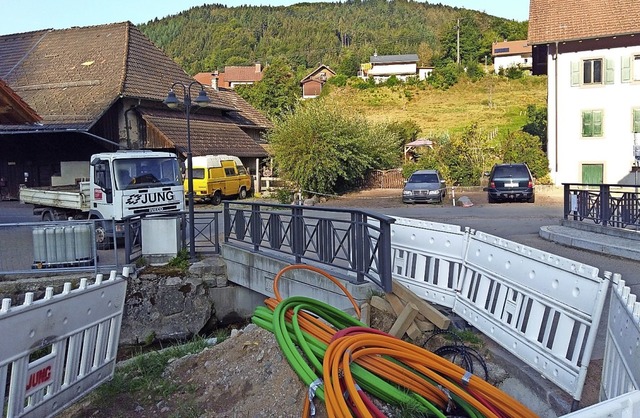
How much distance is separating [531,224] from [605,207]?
14.8ft

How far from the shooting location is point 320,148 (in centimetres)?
3144

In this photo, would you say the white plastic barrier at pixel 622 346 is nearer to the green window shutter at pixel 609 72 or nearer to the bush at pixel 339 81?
the green window shutter at pixel 609 72

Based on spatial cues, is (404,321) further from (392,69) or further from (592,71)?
(392,69)

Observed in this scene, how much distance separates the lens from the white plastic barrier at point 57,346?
4668 millimetres

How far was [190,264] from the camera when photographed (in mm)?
12391

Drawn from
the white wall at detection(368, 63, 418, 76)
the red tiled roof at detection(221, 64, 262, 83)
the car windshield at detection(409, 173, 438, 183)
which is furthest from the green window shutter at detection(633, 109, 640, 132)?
the red tiled roof at detection(221, 64, 262, 83)

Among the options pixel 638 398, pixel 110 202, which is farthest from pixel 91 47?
pixel 638 398

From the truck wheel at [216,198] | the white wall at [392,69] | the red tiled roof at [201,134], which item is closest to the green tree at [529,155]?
the red tiled roof at [201,134]

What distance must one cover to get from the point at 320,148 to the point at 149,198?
636 inches

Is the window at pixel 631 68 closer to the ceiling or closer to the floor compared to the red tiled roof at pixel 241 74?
closer to the floor

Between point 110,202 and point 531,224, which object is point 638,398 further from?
point 531,224

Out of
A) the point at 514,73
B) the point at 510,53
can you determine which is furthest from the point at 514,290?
the point at 510,53

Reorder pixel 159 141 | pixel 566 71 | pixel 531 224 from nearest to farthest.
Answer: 1. pixel 531 224
2. pixel 159 141
3. pixel 566 71

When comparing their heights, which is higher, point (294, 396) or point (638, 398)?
point (638, 398)
